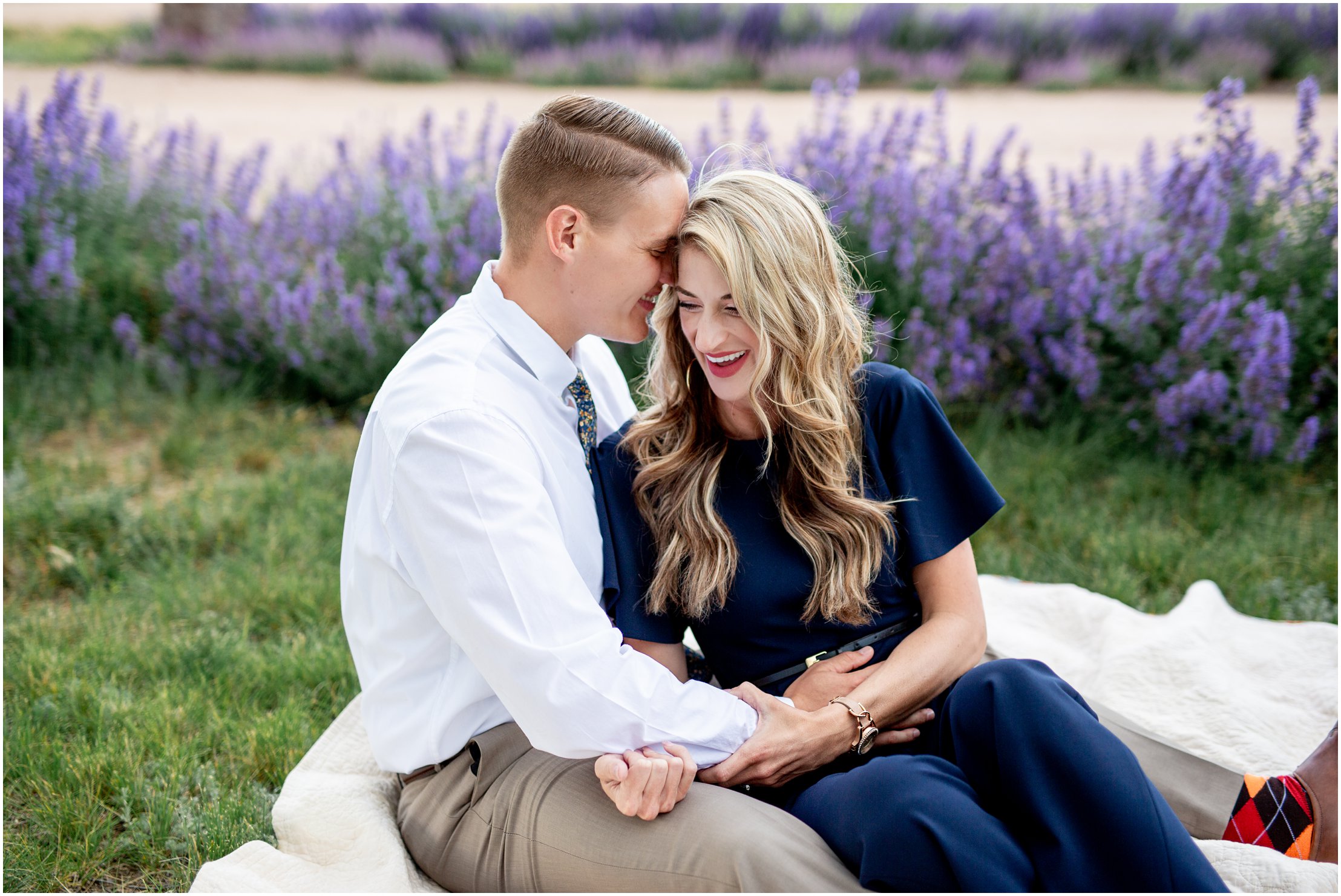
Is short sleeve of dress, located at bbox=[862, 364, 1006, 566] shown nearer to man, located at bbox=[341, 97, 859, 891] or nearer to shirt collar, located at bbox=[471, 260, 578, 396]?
man, located at bbox=[341, 97, 859, 891]

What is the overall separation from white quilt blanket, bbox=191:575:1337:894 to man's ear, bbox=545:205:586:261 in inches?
49.3

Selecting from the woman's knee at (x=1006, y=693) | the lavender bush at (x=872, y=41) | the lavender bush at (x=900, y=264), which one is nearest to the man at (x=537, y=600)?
the woman's knee at (x=1006, y=693)

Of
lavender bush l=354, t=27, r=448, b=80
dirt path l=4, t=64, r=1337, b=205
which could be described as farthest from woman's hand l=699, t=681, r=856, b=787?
lavender bush l=354, t=27, r=448, b=80

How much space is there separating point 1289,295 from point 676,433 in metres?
2.83

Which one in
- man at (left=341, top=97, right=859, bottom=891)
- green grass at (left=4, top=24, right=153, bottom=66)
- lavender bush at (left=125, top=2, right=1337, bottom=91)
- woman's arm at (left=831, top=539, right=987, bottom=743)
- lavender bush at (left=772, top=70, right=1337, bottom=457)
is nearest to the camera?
man at (left=341, top=97, right=859, bottom=891)

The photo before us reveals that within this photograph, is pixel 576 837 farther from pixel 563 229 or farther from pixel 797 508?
pixel 563 229

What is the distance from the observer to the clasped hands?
193 cm

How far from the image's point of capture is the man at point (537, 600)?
1945 millimetres

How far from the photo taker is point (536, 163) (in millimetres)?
2357

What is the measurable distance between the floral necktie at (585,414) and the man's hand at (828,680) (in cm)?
62

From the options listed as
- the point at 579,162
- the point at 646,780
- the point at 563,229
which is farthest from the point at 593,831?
the point at 579,162

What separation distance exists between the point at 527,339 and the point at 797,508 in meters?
0.66

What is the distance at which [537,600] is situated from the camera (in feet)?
6.40

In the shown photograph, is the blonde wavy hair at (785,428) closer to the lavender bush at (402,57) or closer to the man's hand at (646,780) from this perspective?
the man's hand at (646,780)
